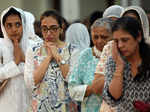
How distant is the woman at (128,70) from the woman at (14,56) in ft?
6.19

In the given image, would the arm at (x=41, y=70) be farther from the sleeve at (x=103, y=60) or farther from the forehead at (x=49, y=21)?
the sleeve at (x=103, y=60)

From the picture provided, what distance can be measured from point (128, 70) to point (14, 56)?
2.09 meters

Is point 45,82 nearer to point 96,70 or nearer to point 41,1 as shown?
point 96,70

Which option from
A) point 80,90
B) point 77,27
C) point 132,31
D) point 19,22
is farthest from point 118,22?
point 77,27

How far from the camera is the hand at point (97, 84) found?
514cm

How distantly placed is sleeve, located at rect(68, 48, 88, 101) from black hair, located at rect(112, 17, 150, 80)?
0.95 meters

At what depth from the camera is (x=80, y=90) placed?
5.37 metres

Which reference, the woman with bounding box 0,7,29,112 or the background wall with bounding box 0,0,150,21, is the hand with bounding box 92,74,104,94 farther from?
the background wall with bounding box 0,0,150,21

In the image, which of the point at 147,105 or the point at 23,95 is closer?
the point at 147,105

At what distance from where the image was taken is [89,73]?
544 centimetres

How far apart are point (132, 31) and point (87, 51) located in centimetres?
105

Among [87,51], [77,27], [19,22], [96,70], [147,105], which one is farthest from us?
[77,27]

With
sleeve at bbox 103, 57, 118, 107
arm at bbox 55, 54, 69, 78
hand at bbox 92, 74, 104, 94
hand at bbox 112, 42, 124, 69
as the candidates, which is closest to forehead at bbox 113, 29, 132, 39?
hand at bbox 112, 42, 124, 69

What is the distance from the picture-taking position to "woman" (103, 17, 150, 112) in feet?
14.8
